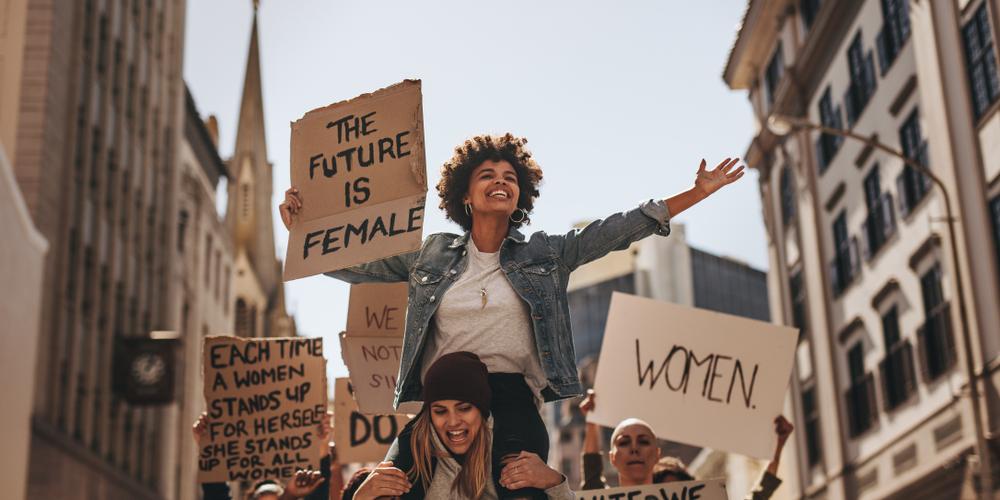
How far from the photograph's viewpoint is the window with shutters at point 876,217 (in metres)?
29.4

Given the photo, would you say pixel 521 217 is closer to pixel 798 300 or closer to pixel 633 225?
pixel 633 225

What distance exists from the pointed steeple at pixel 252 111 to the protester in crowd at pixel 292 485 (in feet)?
232

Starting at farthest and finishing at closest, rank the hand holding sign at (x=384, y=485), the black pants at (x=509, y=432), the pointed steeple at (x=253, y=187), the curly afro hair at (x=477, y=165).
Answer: the pointed steeple at (x=253, y=187), the curly afro hair at (x=477, y=165), the black pants at (x=509, y=432), the hand holding sign at (x=384, y=485)

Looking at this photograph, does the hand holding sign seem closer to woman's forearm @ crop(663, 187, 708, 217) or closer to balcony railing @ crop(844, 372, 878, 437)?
woman's forearm @ crop(663, 187, 708, 217)

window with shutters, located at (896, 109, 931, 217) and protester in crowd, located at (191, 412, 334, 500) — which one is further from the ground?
window with shutters, located at (896, 109, 931, 217)

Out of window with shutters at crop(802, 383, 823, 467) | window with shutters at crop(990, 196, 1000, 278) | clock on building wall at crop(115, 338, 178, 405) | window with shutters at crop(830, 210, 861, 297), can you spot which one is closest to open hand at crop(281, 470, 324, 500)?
window with shutters at crop(990, 196, 1000, 278)

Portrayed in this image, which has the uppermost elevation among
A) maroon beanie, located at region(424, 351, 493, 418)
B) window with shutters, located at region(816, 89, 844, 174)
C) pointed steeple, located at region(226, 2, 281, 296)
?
pointed steeple, located at region(226, 2, 281, 296)

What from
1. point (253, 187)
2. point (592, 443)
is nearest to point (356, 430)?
point (592, 443)

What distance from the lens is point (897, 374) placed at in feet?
96.1

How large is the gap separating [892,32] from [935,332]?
6.45m

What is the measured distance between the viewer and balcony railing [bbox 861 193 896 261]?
2925 cm

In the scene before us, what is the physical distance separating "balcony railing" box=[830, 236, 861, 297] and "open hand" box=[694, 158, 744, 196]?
27.1 m

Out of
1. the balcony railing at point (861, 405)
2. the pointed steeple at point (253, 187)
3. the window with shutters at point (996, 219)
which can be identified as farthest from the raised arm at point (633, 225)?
the pointed steeple at point (253, 187)

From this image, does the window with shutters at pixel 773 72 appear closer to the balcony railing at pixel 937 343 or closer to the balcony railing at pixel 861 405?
the balcony railing at pixel 861 405
